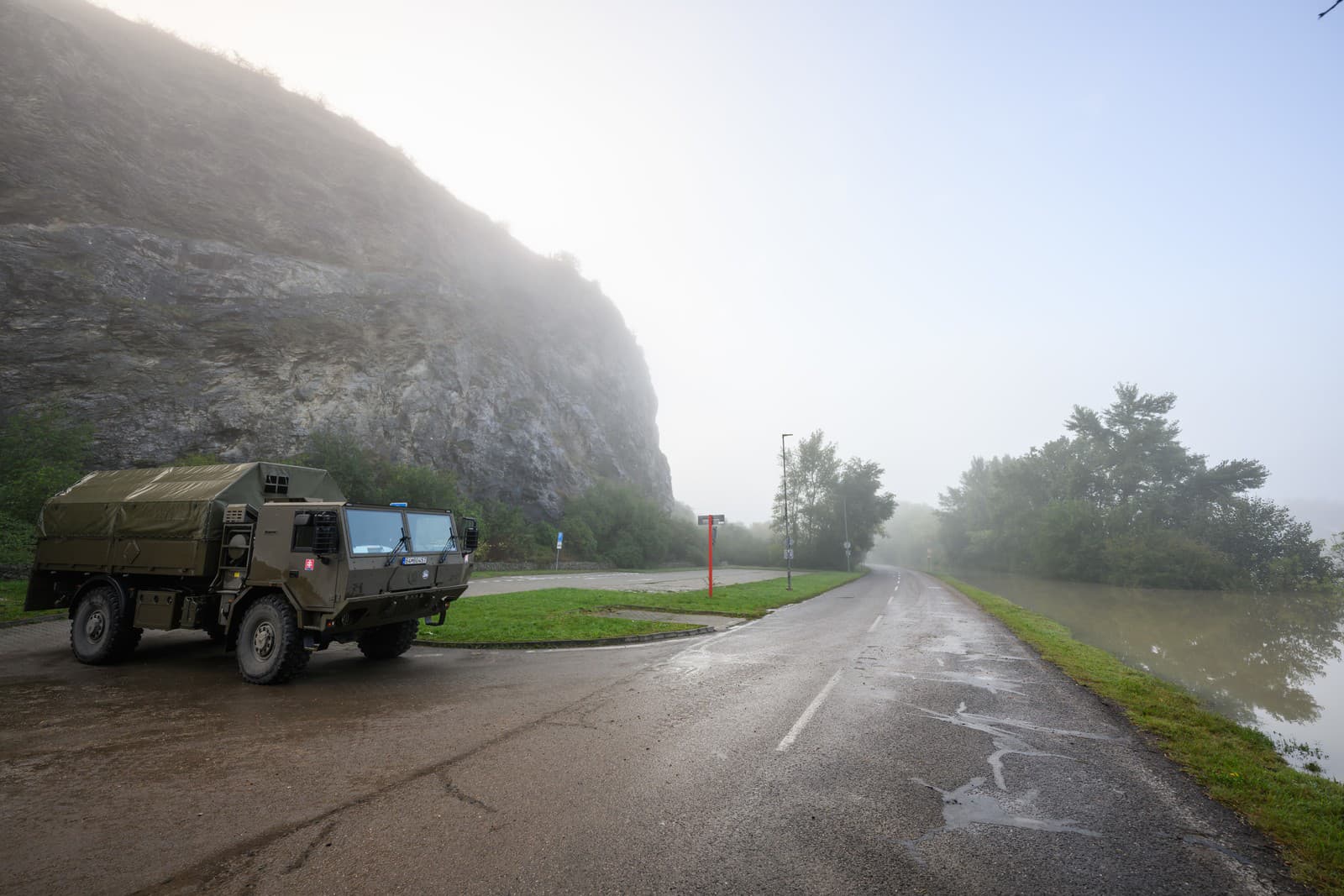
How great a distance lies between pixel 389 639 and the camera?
961 cm

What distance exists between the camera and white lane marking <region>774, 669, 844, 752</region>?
5.62m

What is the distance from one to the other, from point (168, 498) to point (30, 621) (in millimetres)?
8645

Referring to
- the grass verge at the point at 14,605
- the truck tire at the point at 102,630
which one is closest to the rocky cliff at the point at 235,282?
the grass verge at the point at 14,605

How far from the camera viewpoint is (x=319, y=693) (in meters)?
7.32

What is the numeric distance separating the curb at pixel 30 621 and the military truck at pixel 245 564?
13.6 ft

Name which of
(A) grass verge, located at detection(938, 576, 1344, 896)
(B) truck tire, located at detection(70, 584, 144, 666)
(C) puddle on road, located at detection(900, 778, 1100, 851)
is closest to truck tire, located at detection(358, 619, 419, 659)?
(B) truck tire, located at detection(70, 584, 144, 666)

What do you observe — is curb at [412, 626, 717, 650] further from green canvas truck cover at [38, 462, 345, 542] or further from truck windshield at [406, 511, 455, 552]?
green canvas truck cover at [38, 462, 345, 542]

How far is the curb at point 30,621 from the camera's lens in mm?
11901

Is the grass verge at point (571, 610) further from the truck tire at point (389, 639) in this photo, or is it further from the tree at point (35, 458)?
the tree at point (35, 458)

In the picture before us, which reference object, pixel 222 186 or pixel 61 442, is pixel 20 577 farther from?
pixel 222 186

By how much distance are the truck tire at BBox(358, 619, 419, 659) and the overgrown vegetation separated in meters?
47.7

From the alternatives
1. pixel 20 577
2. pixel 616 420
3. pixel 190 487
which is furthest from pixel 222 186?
pixel 190 487

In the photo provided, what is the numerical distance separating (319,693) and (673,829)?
597cm

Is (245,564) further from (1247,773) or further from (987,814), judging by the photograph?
(1247,773)
